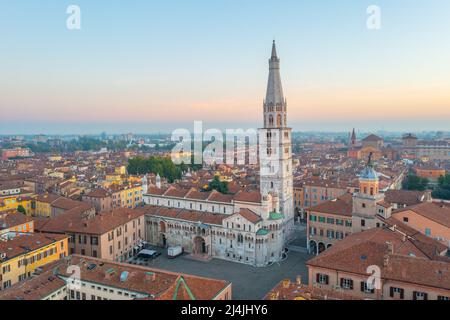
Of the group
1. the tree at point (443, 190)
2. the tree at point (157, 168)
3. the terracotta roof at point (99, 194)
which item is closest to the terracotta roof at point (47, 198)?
the terracotta roof at point (99, 194)

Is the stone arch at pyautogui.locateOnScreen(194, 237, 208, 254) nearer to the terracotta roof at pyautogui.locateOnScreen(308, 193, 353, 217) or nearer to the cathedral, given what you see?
the cathedral

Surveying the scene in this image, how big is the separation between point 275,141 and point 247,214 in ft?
43.6

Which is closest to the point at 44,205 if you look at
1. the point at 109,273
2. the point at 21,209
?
the point at 21,209

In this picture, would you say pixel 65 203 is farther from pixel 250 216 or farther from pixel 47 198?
pixel 250 216

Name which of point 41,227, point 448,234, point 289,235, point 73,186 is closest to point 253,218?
point 289,235

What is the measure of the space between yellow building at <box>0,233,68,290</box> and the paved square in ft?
40.9

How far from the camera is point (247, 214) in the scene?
4922 centimetres

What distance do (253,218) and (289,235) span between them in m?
13.1

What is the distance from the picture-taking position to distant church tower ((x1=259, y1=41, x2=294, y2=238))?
5578 cm

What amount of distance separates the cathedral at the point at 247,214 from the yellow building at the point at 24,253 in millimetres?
17024

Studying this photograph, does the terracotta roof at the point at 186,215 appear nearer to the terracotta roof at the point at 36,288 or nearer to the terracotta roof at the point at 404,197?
the terracotta roof at the point at 36,288

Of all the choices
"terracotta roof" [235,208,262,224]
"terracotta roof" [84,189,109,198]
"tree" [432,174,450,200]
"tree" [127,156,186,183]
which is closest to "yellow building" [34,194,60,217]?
"terracotta roof" [84,189,109,198]

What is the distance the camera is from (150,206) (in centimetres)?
6169
